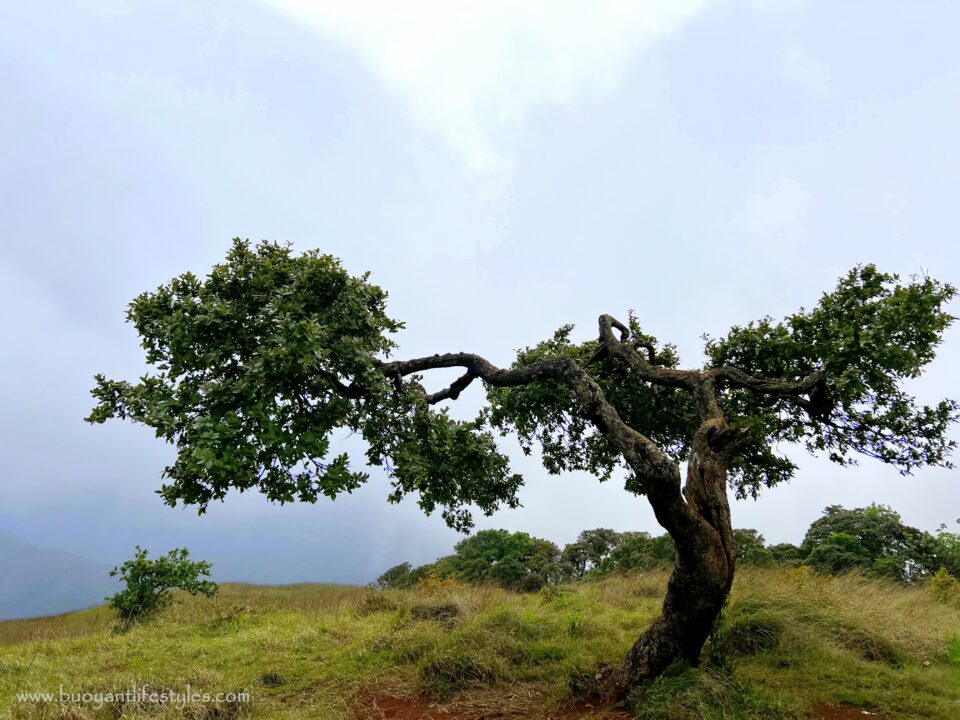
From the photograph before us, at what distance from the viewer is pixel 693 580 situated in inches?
281

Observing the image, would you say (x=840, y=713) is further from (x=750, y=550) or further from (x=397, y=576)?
(x=397, y=576)

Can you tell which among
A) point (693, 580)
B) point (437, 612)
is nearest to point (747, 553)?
point (437, 612)

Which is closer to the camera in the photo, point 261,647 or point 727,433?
point 727,433

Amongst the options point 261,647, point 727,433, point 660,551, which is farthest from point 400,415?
point 660,551

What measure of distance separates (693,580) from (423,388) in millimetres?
6030

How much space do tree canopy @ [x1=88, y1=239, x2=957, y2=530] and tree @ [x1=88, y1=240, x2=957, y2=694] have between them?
0.11ft

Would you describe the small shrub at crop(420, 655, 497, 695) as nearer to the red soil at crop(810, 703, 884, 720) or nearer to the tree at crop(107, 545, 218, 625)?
the red soil at crop(810, 703, 884, 720)

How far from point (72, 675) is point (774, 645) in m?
12.6

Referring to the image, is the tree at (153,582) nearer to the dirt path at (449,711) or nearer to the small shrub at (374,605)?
the small shrub at (374,605)

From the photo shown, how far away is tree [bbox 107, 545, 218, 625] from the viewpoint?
1609 centimetres

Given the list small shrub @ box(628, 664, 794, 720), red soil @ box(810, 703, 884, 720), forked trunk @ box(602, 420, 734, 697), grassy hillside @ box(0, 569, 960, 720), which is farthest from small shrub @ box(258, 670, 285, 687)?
red soil @ box(810, 703, 884, 720)

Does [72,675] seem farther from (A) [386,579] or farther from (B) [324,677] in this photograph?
(A) [386,579]

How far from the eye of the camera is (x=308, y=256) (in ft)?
32.5

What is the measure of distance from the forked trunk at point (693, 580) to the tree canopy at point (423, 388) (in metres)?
0.70
